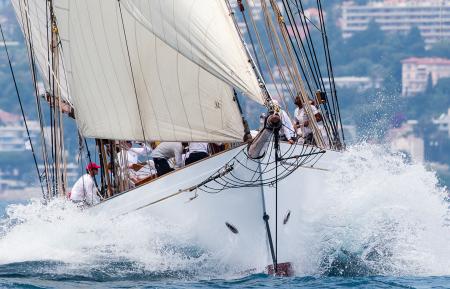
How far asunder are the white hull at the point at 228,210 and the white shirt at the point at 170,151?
45.4 inches

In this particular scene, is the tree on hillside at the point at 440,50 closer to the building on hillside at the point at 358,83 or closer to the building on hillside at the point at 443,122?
the building on hillside at the point at 358,83

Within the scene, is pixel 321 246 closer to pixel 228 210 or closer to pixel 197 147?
pixel 228 210

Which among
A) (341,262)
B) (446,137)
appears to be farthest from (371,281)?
(446,137)

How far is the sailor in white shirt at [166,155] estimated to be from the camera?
27.7 metres

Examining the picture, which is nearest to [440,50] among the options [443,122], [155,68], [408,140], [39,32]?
[443,122]

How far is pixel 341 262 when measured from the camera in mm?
27469

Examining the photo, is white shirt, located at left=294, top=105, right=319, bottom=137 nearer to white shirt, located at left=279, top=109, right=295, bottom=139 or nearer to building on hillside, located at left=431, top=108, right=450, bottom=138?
white shirt, located at left=279, top=109, right=295, bottom=139

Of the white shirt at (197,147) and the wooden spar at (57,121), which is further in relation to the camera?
the wooden spar at (57,121)

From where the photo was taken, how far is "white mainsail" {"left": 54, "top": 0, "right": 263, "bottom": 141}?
25.2 meters

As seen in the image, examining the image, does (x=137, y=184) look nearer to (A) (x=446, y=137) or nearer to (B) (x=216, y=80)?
(B) (x=216, y=80)

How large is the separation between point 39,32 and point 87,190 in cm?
385

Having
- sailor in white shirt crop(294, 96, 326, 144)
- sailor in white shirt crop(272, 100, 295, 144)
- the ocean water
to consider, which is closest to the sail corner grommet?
the ocean water

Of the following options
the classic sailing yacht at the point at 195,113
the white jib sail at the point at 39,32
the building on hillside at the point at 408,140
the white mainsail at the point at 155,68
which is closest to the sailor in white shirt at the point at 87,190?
the white mainsail at the point at 155,68

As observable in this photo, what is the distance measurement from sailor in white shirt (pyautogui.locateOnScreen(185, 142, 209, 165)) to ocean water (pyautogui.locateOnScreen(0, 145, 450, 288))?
1.20 meters
